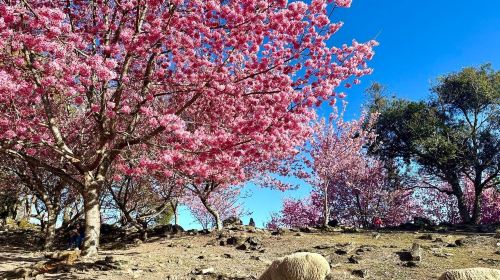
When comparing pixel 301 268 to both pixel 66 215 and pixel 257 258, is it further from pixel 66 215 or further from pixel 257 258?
pixel 66 215

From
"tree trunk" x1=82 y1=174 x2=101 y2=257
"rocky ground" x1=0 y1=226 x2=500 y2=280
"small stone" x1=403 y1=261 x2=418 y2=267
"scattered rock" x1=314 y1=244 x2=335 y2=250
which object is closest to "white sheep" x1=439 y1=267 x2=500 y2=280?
"rocky ground" x1=0 y1=226 x2=500 y2=280

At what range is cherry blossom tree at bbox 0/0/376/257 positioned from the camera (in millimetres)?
10281

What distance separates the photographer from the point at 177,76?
472 inches

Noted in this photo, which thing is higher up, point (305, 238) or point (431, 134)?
point (431, 134)

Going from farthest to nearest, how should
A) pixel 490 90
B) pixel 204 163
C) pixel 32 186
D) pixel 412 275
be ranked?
pixel 490 90, pixel 32 186, pixel 204 163, pixel 412 275

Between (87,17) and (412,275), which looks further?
Result: (87,17)

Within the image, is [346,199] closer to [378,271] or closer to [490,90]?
[490,90]

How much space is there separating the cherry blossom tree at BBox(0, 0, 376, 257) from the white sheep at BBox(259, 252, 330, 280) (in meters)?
3.77

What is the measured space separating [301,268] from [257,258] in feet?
12.7

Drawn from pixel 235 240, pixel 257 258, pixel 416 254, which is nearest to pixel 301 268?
pixel 257 258

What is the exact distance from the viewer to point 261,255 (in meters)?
12.0

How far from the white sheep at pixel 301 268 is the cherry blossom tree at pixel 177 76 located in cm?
377

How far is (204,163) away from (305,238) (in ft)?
17.0

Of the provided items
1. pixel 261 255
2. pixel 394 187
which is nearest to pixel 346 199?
pixel 394 187
